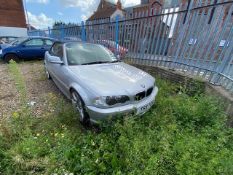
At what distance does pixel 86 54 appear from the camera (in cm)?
407

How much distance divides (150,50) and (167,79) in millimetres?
1417

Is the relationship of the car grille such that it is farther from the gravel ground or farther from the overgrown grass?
the gravel ground

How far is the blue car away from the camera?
864cm

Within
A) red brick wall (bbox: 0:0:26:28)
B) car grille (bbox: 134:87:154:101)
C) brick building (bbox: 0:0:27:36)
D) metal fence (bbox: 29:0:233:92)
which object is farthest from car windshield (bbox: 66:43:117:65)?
red brick wall (bbox: 0:0:26:28)

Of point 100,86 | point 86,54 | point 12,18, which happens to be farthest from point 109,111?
point 12,18

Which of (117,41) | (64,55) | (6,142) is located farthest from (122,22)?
(6,142)

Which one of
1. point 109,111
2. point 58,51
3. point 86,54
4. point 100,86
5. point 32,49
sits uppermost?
point 86,54

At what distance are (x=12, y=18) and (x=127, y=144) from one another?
33.4 metres

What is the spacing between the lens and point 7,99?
433 centimetres

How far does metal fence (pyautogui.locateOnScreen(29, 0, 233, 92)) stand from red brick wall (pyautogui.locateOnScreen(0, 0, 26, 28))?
90.7 feet

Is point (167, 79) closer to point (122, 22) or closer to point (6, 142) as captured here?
point (122, 22)

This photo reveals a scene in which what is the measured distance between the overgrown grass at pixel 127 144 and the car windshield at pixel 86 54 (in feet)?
4.07

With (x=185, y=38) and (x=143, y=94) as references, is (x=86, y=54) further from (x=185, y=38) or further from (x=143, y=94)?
(x=185, y=38)

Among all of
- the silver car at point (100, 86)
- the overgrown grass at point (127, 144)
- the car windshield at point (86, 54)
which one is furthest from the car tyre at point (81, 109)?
the car windshield at point (86, 54)
